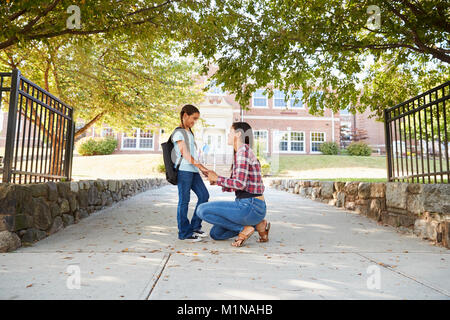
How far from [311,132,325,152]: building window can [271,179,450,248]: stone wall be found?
22019 mm

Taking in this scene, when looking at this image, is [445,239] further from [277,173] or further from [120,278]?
[277,173]

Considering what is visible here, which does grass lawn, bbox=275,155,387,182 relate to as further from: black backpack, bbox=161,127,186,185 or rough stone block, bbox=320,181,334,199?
black backpack, bbox=161,127,186,185

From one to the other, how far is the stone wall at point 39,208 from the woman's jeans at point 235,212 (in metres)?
2.06

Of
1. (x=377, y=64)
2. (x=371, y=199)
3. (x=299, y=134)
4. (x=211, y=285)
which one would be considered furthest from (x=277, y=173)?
(x=211, y=285)

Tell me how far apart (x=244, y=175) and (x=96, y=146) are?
24.3 metres

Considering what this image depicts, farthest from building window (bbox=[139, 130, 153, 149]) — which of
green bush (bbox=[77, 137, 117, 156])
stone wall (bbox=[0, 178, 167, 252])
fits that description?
stone wall (bbox=[0, 178, 167, 252])

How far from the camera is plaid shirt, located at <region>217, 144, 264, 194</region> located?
3.51 metres

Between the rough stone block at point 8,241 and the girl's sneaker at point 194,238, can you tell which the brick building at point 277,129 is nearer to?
the girl's sneaker at point 194,238

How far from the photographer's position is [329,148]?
27.1 meters

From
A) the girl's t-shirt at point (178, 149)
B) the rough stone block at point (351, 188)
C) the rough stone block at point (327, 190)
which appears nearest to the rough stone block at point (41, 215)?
the girl's t-shirt at point (178, 149)

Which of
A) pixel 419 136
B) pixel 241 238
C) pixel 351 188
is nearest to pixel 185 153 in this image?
pixel 241 238

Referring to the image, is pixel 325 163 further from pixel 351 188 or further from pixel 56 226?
pixel 56 226
